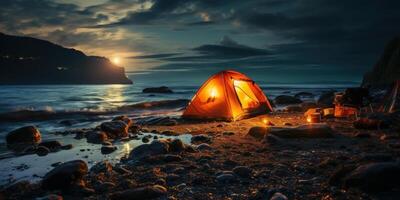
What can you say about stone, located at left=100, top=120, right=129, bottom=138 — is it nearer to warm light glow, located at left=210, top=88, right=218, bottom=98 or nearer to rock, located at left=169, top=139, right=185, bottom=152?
rock, located at left=169, top=139, right=185, bottom=152

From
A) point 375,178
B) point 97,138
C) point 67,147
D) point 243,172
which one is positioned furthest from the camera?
point 97,138

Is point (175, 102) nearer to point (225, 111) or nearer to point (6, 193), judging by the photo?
point (225, 111)

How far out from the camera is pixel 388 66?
119ft

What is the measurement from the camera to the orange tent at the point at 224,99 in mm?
13867

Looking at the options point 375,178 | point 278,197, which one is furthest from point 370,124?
point 278,197

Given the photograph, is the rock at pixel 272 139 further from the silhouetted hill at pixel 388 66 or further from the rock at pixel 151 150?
the silhouetted hill at pixel 388 66

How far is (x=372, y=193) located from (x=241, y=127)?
7751 millimetres

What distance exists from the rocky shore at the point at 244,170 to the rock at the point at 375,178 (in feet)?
0.04

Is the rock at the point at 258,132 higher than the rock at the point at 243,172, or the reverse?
the rock at the point at 243,172

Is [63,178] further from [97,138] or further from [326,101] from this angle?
[326,101]

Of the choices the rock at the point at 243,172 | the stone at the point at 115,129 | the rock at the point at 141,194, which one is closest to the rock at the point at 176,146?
the rock at the point at 243,172

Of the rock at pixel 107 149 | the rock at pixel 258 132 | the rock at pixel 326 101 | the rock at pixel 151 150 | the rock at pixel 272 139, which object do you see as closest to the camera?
the rock at pixel 151 150

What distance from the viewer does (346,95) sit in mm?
12984

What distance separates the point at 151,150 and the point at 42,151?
3.01 meters
